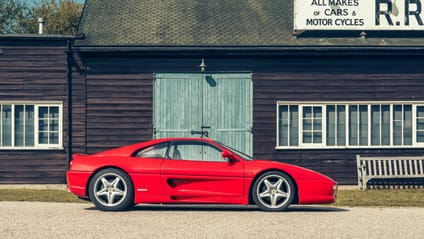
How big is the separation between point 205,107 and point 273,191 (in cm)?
814

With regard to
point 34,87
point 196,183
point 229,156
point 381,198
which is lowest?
point 381,198

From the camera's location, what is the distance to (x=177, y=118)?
21.4 metres

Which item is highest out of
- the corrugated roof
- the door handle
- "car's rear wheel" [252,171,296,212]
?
the corrugated roof

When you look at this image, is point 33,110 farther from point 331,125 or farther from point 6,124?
point 331,125

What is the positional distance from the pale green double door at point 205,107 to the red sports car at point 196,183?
25.5 ft

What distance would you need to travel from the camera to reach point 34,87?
2133 cm

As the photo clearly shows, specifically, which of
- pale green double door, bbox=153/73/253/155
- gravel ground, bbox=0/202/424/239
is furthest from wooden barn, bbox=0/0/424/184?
gravel ground, bbox=0/202/424/239

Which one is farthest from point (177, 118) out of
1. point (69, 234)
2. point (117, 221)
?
point (69, 234)

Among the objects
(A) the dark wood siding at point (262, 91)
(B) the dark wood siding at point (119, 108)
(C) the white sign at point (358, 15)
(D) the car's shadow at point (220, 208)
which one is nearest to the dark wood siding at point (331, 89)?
(A) the dark wood siding at point (262, 91)

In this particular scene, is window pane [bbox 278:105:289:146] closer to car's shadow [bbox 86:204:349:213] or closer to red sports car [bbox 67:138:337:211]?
car's shadow [bbox 86:204:349:213]

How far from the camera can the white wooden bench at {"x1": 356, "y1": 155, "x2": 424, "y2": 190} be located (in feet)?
69.3

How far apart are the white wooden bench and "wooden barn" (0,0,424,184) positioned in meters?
0.29

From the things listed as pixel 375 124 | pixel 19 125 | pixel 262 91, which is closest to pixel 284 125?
pixel 262 91

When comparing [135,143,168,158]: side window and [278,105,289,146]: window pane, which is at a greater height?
[278,105,289,146]: window pane
